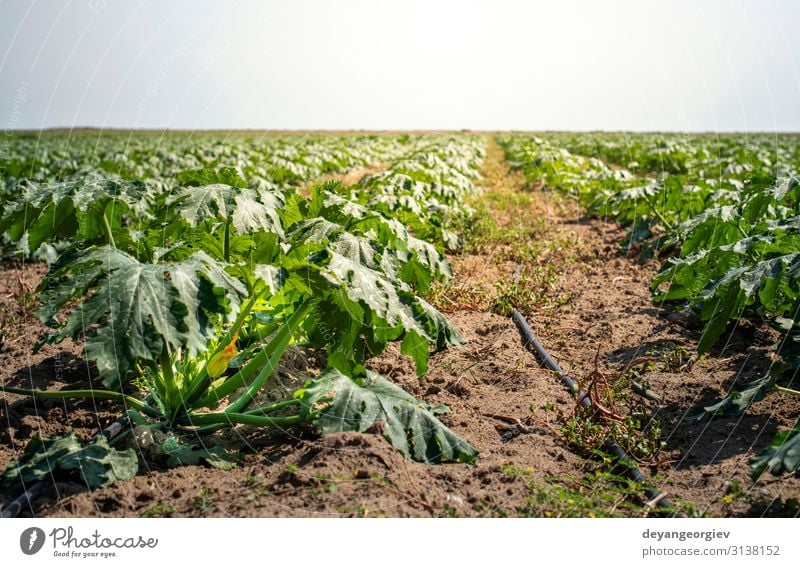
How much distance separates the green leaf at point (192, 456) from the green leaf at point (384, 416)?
0.43 meters

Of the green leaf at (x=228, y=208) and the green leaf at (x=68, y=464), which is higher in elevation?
the green leaf at (x=228, y=208)

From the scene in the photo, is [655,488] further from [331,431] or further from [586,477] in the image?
[331,431]

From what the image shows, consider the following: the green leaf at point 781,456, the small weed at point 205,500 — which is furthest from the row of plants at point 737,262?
the small weed at point 205,500

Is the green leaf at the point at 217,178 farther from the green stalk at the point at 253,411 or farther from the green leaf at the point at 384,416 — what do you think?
the green leaf at the point at 384,416

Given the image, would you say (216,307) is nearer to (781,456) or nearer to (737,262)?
(781,456)

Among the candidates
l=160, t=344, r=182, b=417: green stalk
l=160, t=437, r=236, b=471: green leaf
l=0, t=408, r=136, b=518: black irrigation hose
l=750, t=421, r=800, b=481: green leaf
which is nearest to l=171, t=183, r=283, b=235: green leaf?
l=160, t=344, r=182, b=417: green stalk

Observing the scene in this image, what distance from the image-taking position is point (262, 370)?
332 cm

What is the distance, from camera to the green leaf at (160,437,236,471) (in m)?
2.90

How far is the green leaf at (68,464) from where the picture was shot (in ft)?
8.73

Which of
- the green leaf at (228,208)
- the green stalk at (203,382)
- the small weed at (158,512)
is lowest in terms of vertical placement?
the small weed at (158,512)

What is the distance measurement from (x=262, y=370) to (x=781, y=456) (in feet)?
7.61
